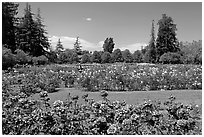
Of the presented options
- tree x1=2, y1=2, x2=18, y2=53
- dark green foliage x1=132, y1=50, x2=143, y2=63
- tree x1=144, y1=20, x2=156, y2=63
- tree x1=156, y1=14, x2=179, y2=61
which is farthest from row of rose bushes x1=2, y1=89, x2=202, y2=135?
dark green foliage x1=132, y1=50, x2=143, y2=63

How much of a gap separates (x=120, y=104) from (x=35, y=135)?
1726 mm

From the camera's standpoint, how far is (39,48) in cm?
2259

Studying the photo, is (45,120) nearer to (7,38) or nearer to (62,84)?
(62,84)

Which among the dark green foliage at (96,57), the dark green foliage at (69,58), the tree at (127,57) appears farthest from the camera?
the tree at (127,57)

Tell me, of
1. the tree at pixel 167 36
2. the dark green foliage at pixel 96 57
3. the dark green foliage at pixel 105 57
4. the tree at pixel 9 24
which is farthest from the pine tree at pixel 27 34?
the tree at pixel 167 36

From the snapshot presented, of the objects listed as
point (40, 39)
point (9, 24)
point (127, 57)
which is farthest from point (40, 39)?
point (127, 57)

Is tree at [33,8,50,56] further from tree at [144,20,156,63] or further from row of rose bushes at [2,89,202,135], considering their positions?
row of rose bushes at [2,89,202,135]

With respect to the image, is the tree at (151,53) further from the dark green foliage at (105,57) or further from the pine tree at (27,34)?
the pine tree at (27,34)

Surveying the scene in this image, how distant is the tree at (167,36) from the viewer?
29969 mm

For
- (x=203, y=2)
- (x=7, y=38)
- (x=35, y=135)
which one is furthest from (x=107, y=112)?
(x=7, y=38)

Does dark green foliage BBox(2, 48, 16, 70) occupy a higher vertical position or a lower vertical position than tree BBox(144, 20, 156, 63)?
lower

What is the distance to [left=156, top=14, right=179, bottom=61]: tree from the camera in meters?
30.0

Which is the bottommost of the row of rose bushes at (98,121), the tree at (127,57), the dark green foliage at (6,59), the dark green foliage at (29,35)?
the row of rose bushes at (98,121)

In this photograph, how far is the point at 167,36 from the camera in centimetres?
3080
